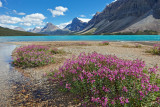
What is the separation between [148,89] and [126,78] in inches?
32.8

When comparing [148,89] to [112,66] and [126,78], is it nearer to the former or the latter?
[126,78]

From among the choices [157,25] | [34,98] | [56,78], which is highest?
[157,25]

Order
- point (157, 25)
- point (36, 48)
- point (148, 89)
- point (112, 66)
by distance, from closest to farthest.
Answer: point (148, 89), point (112, 66), point (36, 48), point (157, 25)

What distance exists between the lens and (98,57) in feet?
18.4

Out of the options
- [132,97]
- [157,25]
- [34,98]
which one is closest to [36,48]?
[34,98]

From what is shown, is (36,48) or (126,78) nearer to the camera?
(126,78)

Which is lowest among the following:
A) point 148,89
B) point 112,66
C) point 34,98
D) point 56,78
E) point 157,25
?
point 34,98

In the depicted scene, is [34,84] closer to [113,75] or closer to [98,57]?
[98,57]

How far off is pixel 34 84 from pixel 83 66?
328 cm

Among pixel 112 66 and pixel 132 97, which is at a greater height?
pixel 112 66

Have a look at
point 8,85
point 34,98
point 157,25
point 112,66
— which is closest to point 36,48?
point 8,85

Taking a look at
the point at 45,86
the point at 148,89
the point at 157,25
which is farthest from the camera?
the point at 157,25

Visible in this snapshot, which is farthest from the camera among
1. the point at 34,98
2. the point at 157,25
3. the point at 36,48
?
the point at 157,25

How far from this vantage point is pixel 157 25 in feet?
631
